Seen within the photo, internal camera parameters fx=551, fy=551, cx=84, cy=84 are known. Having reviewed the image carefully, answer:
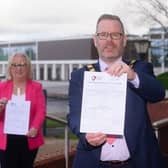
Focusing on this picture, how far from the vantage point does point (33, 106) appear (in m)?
5.25

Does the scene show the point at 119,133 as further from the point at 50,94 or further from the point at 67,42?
the point at 67,42

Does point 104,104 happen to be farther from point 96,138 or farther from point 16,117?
point 16,117

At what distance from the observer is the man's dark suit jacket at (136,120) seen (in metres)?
3.23

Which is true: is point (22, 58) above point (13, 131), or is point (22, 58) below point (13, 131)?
above

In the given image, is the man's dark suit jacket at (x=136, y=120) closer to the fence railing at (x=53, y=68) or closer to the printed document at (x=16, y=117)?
the printed document at (x=16, y=117)

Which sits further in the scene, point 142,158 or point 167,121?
point 167,121

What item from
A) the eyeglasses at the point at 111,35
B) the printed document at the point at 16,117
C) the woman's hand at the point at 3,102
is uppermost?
the eyeglasses at the point at 111,35

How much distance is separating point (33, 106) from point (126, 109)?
212 centimetres

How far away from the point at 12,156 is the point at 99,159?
6.80ft

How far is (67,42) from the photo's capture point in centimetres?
8331

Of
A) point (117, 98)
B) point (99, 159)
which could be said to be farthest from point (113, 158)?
point (117, 98)

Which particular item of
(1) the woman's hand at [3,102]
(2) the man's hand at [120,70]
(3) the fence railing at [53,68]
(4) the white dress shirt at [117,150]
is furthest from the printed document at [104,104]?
(3) the fence railing at [53,68]

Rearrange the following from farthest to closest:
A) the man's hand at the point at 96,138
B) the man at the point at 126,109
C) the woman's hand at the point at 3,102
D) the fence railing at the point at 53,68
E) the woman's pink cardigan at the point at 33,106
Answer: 1. the fence railing at the point at 53,68
2. the woman's pink cardigan at the point at 33,106
3. the woman's hand at the point at 3,102
4. the man at the point at 126,109
5. the man's hand at the point at 96,138

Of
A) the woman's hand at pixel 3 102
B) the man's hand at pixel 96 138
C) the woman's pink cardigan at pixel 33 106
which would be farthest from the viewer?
the woman's pink cardigan at pixel 33 106
